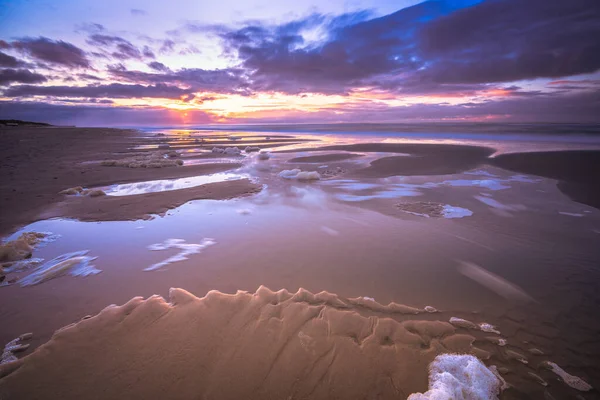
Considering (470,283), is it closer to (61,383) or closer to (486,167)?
(61,383)

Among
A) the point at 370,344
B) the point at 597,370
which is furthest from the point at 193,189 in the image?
the point at 597,370

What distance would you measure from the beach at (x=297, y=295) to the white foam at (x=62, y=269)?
37 millimetres

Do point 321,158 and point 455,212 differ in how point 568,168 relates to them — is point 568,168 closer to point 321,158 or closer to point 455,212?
point 455,212

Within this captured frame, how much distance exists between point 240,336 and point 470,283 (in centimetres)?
345

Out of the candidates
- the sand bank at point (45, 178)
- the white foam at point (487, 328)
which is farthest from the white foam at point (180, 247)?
the white foam at point (487, 328)

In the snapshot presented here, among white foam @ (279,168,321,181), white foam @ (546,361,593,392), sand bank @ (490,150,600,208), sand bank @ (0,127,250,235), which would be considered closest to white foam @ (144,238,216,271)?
sand bank @ (0,127,250,235)

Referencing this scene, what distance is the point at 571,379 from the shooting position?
2521mm

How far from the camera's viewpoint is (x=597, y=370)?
2619 millimetres

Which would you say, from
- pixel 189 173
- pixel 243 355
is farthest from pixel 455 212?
pixel 189 173

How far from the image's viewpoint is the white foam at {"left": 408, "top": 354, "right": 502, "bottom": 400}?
2.29 metres

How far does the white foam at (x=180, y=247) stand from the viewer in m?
4.61

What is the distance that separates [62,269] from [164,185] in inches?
251

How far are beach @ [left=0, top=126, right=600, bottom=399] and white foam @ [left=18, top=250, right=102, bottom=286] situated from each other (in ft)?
0.12

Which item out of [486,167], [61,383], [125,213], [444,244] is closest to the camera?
[61,383]
